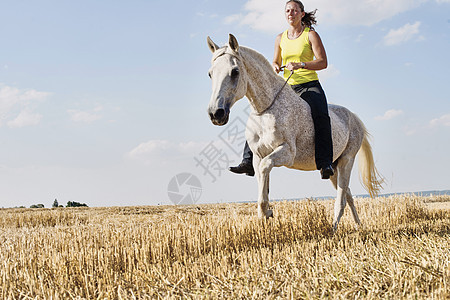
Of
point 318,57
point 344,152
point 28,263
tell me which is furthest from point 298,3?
point 28,263

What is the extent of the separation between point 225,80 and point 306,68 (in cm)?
142

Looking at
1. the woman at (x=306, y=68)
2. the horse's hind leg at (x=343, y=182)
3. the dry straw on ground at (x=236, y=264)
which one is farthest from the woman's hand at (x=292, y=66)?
the horse's hind leg at (x=343, y=182)

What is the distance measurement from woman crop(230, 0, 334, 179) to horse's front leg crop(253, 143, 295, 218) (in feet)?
1.90

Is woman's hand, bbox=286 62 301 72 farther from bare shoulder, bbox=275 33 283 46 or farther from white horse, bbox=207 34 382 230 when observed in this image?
bare shoulder, bbox=275 33 283 46

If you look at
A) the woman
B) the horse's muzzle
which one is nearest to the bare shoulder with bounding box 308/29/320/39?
the woman

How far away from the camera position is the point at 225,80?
14.0ft

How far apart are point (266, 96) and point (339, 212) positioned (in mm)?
2325

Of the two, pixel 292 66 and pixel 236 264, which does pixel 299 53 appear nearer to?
pixel 292 66

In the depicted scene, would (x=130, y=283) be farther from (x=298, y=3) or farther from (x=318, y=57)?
(x=298, y=3)

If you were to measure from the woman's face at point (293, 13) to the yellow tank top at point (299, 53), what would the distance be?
178 millimetres

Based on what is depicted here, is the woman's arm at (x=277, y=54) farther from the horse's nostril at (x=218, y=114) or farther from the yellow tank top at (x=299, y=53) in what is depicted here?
the horse's nostril at (x=218, y=114)

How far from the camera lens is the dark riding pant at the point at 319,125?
517cm

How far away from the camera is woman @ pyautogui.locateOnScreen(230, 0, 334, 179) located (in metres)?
5.18

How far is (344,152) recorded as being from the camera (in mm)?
6473
